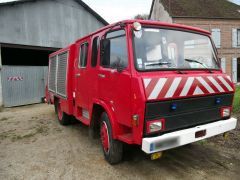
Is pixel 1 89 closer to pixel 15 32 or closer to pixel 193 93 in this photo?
pixel 15 32

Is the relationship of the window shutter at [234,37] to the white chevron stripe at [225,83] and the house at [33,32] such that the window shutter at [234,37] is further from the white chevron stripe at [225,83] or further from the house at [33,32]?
the white chevron stripe at [225,83]

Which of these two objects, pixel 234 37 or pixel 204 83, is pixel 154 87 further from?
pixel 234 37

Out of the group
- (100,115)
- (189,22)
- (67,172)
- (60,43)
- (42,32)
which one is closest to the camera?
(67,172)

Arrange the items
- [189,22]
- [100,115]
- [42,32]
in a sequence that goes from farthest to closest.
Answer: [189,22], [42,32], [100,115]

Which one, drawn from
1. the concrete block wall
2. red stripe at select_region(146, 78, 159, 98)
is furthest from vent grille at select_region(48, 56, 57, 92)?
the concrete block wall

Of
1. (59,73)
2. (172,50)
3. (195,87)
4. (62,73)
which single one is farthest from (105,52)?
(59,73)

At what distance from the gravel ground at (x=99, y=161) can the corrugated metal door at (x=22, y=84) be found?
7148mm

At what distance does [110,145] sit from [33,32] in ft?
37.2

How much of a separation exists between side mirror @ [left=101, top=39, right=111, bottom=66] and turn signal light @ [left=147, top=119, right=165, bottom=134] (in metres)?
1.37

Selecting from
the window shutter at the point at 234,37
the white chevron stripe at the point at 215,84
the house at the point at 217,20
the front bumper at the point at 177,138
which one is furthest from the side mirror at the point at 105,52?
the window shutter at the point at 234,37

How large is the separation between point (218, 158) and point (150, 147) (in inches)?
77.4

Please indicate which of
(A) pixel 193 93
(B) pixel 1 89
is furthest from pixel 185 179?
(B) pixel 1 89

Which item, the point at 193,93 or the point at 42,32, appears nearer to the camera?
the point at 193,93

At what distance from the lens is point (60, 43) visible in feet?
48.6
